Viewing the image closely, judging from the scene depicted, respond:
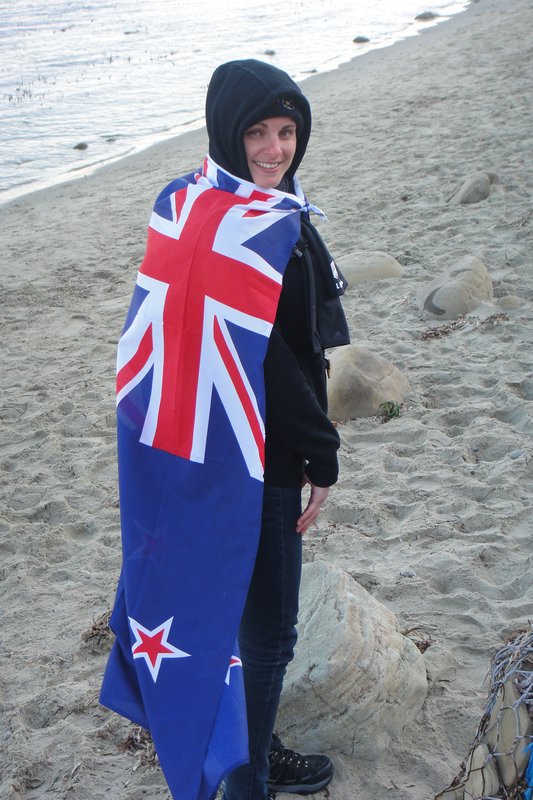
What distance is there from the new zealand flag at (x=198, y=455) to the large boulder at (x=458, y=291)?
394cm

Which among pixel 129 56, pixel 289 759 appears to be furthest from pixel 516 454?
pixel 129 56

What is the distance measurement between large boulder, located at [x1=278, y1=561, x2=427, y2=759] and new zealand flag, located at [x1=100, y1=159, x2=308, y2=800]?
2.05 feet

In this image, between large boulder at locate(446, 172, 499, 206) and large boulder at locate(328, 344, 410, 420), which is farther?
large boulder at locate(446, 172, 499, 206)

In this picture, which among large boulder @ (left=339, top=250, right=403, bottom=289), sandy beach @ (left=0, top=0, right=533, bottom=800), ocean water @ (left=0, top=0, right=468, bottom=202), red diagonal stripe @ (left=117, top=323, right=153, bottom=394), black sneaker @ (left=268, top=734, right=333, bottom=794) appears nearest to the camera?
red diagonal stripe @ (left=117, top=323, right=153, bottom=394)

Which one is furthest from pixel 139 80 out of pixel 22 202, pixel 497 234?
pixel 497 234

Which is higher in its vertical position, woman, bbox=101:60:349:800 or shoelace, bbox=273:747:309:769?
woman, bbox=101:60:349:800

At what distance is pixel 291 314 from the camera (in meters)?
2.25

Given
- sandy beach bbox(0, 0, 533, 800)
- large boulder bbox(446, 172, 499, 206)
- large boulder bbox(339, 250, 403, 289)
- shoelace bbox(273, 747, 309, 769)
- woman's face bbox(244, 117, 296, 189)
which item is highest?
woman's face bbox(244, 117, 296, 189)

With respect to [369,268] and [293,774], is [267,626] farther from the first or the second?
[369,268]

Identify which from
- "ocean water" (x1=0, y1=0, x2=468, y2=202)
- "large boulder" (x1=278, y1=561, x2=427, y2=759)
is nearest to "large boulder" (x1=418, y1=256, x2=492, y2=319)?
"large boulder" (x1=278, y1=561, x2=427, y2=759)

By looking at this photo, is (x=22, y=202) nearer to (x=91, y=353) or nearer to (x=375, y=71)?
(x=91, y=353)

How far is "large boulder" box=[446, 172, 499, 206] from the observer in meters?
7.89

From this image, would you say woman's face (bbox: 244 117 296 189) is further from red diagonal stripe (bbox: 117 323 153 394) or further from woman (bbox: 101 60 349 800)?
red diagonal stripe (bbox: 117 323 153 394)

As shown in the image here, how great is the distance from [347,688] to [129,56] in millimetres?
24719
